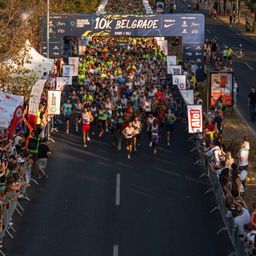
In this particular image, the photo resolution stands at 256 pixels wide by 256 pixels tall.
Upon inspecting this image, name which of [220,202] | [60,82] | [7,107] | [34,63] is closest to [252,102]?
[60,82]

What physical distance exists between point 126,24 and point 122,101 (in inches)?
481

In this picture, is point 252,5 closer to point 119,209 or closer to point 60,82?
point 60,82

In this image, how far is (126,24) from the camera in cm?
4434

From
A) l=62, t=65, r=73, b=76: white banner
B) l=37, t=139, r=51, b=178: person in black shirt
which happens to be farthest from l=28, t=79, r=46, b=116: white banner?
l=62, t=65, r=73, b=76: white banner

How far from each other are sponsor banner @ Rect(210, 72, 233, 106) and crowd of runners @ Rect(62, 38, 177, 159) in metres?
1.71

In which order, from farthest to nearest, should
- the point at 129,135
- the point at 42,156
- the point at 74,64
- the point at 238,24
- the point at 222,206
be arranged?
the point at 238,24
the point at 74,64
the point at 129,135
the point at 42,156
the point at 222,206

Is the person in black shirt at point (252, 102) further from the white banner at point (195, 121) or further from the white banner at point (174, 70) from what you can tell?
the white banner at point (195, 121)

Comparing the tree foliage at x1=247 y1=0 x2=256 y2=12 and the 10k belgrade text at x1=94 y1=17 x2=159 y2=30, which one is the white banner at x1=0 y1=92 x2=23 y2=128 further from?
the tree foliage at x1=247 y1=0 x2=256 y2=12

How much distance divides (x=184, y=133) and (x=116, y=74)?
338 inches

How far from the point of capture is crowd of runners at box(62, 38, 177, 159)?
2977 centimetres

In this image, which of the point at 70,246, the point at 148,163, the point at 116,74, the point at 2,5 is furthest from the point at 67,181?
the point at 2,5

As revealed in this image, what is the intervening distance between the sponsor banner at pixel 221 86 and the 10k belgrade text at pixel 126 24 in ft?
37.3

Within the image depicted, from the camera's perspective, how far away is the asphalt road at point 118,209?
1952 centimetres

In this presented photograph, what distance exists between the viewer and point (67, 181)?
25000 mm
